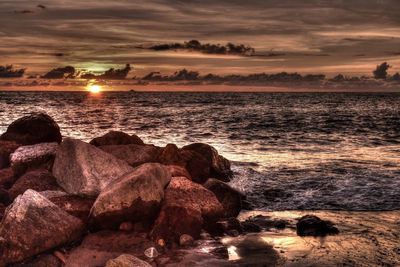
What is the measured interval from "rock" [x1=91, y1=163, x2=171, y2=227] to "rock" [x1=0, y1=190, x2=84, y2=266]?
556 millimetres

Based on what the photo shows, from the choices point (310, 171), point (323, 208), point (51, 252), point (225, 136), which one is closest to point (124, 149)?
point (51, 252)

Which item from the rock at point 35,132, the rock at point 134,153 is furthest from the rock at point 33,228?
the rock at point 35,132

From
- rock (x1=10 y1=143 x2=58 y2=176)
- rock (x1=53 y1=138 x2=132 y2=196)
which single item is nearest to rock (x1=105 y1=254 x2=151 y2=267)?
rock (x1=53 y1=138 x2=132 y2=196)

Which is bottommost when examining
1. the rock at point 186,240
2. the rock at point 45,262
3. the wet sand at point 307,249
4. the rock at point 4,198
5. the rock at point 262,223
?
the rock at point 262,223

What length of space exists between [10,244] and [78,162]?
Answer: 120 inches

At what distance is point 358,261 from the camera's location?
9055mm

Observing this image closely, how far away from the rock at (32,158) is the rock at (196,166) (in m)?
3.93

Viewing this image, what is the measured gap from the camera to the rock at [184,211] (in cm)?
984

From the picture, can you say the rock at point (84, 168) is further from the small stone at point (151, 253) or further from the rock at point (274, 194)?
the rock at point (274, 194)

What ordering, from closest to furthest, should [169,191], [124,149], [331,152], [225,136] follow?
[169,191], [124,149], [331,152], [225,136]

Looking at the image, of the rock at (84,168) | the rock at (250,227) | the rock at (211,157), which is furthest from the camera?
the rock at (211,157)

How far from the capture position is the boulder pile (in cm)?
856

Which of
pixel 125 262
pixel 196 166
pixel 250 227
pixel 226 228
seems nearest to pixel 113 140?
pixel 196 166

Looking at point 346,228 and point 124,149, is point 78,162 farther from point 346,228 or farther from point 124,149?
point 346,228
